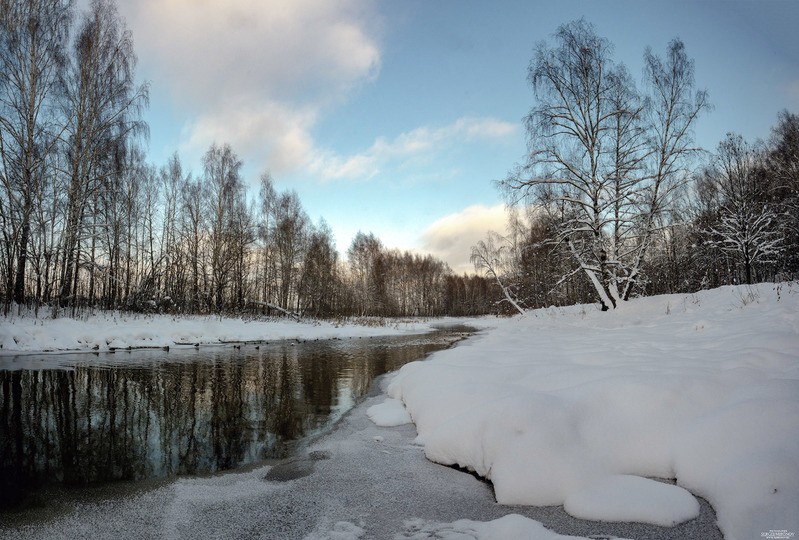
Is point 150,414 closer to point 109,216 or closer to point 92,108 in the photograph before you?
point 92,108

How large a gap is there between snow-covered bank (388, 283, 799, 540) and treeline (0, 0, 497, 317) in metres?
15.0

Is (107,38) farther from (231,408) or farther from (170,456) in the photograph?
(170,456)

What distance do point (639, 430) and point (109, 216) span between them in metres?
24.8

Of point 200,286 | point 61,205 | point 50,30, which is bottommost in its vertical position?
point 200,286

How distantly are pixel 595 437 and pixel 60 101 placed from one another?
19454mm

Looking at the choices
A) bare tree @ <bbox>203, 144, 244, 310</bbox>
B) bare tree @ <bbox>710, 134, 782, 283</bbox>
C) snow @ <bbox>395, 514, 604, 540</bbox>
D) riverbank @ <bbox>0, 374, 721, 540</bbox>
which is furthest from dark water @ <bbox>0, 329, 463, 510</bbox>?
bare tree @ <bbox>710, 134, 782, 283</bbox>

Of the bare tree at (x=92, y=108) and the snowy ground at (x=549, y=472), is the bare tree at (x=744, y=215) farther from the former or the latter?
the bare tree at (x=92, y=108)

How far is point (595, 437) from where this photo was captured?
2.91 m

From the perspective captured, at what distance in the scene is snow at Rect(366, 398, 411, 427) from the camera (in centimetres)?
472

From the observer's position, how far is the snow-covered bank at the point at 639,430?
217 cm

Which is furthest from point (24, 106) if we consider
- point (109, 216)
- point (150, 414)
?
point (150, 414)

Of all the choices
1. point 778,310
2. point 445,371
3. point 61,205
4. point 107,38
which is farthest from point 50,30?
point 778,310

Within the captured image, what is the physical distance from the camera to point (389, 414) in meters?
4.97

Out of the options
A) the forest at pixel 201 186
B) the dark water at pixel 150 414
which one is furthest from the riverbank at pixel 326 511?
the forest at pixel 201 186
